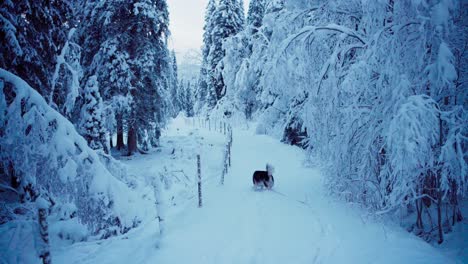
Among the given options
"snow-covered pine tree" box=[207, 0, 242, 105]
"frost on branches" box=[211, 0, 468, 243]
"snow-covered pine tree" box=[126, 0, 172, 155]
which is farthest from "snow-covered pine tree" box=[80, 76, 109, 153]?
"snow-covered pine tree" box=[207, 0, 242, 105]

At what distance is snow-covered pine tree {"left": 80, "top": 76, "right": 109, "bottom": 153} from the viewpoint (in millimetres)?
9758

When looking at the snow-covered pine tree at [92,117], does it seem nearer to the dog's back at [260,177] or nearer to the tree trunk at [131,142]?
the tree trunk at [131,142]

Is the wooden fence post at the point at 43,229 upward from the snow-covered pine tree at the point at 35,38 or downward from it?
downward

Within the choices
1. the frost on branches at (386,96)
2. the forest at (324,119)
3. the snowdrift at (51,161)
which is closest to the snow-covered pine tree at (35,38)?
the forest at (324,119)

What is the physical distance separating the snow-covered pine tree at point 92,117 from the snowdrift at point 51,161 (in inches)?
265

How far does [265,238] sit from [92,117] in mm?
8355

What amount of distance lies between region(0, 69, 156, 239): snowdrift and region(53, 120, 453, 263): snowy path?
1610 mm

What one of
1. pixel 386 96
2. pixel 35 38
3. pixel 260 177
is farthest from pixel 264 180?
pixel 35 38

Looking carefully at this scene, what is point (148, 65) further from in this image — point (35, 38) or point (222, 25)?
point (222, 25)

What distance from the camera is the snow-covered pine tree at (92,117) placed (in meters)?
9.76

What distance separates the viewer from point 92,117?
32.3ft

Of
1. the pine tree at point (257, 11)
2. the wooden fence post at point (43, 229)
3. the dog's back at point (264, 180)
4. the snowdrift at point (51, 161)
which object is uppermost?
the pine tree at point (257, 11)

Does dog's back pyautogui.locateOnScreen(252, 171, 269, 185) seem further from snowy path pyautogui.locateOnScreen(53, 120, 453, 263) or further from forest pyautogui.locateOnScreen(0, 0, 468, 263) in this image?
forest pyautogui.locateOnScreen(0, 0, 468, 263)

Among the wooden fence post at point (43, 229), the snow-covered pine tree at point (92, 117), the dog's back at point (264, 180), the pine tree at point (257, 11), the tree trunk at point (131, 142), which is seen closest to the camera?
the wooden fence post at point (43, 229)
